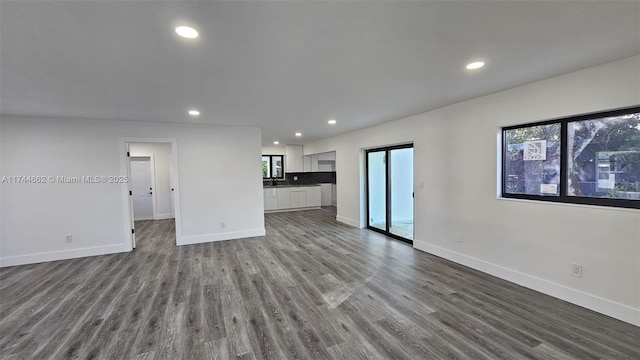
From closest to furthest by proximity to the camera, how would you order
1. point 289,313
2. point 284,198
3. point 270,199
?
point 289,313, point 270,199, point 284,198

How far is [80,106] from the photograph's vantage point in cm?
Result: 351

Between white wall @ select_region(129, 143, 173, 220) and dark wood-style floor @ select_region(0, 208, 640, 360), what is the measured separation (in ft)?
11.8

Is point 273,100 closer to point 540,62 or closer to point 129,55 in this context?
point 129,55

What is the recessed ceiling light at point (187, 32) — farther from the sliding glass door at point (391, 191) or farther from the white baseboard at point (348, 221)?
the white baseboard at point (348, 221)

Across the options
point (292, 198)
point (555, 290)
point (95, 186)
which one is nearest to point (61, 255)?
point (95, 186)

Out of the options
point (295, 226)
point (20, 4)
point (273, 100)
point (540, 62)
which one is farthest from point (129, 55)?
point (295, 226)

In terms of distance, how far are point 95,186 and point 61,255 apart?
3.99ft

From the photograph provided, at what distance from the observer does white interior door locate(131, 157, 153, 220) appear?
7371 mm

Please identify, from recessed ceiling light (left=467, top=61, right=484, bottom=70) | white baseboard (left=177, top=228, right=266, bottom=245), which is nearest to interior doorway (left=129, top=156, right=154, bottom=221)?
white baseboard (left=177, top=228, right=266, bottom=245)

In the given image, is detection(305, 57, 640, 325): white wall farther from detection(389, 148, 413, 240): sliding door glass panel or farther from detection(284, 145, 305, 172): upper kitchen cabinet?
detection(284, 145, 305, 172): upper kitchen cabinet

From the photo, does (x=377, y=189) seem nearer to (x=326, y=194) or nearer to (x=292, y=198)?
(x=292, y=198)

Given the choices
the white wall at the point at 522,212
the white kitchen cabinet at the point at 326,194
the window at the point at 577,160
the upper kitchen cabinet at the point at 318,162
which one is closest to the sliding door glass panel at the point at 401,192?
the white wall at the point at 522,212

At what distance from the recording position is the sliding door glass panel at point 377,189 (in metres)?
5.60

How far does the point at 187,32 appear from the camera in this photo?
Result: 1.69 meters
